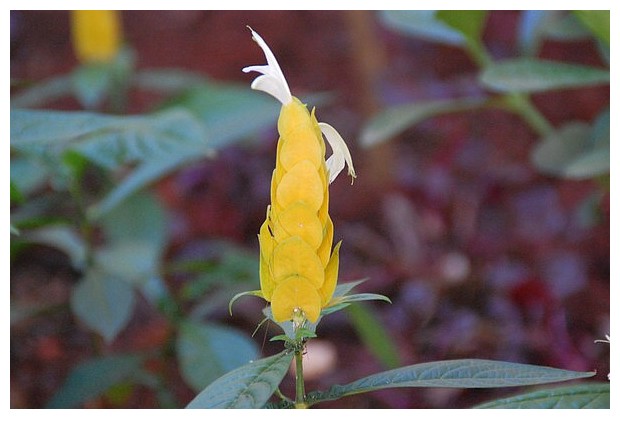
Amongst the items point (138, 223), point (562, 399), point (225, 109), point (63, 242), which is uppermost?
point (225, 109)

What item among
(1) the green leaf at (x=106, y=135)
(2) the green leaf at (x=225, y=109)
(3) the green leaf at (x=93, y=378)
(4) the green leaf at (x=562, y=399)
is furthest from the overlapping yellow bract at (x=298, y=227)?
(2) the green leaf at (x=225, y=109)

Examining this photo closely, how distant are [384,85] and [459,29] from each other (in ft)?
3.29

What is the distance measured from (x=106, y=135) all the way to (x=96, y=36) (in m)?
0.90

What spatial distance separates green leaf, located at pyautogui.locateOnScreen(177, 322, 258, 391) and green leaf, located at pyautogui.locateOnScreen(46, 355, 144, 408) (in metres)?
0.09

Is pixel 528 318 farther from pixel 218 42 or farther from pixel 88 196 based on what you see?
pixel 218 42

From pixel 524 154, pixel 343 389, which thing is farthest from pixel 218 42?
pixel 343 389

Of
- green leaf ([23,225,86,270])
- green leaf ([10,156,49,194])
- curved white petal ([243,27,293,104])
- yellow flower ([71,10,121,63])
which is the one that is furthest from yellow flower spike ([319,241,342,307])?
yellow flower ([71,10,121,63])

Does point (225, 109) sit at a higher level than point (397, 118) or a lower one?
higher

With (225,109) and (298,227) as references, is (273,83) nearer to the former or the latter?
(298,227)

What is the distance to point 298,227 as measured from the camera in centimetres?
62

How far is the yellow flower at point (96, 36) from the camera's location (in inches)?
76.6

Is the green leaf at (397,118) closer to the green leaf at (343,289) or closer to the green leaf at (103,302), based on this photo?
the green leaf at (103,302)

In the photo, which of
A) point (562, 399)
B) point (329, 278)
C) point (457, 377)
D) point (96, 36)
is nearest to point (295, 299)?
point (329, 278)

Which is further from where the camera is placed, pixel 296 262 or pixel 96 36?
pixel 96 36
